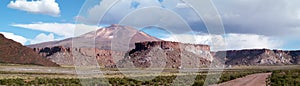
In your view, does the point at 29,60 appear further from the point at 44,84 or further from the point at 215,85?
the point at 215,85

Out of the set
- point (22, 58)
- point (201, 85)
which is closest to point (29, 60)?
point (22, 58)

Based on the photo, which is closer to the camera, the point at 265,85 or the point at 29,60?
the point at 265,85

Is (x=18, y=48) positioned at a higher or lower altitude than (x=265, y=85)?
higher

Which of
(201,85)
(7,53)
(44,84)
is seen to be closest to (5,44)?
(7,53)

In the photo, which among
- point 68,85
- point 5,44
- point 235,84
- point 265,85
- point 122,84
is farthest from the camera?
point 5,44

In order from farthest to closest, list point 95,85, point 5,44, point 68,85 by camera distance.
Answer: point 5,44
point 68,85
point 95,85

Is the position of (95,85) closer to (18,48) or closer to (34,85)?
(34,85)
